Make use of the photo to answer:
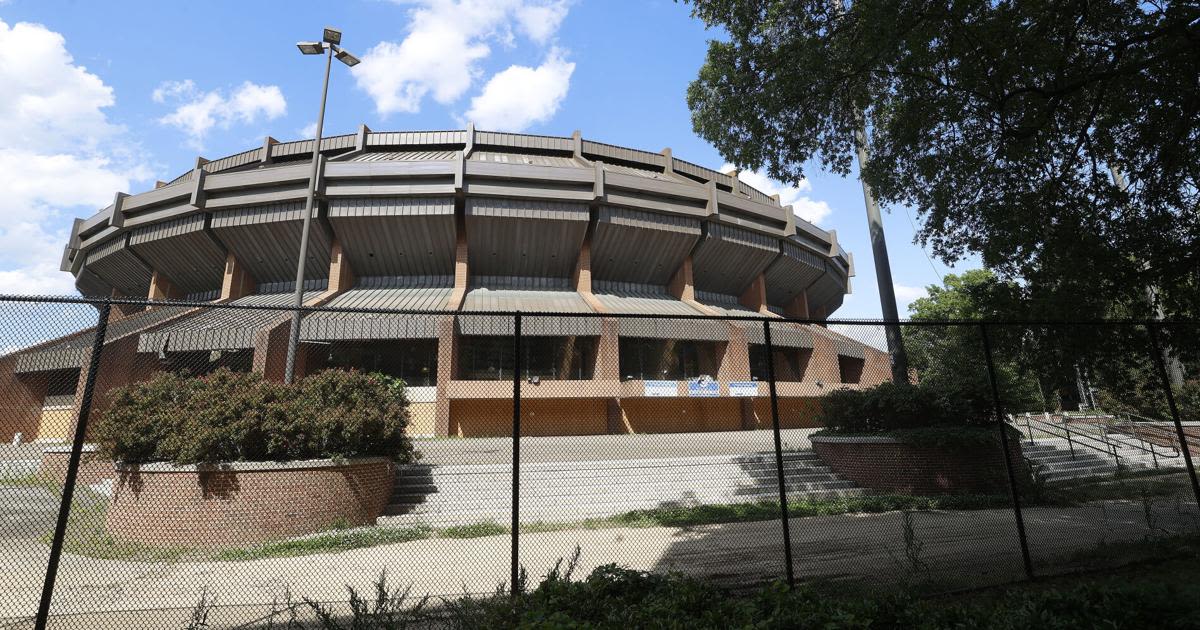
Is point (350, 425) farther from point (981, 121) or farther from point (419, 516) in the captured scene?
point (981, 121)

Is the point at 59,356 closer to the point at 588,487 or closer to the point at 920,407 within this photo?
the point at 588,487

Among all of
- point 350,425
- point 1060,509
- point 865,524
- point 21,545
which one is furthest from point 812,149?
point 21,545

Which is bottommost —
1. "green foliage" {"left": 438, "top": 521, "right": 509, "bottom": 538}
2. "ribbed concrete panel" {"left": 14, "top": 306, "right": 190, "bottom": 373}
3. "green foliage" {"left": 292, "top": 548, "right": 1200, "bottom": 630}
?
"green foliage" {"left": 438, "top": 521, "right": 509, "bottom": 538}

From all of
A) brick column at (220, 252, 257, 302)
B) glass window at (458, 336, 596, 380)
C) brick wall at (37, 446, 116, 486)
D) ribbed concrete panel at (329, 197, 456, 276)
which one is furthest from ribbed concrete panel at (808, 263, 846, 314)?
brick wall at (37, 446, 116, 486)

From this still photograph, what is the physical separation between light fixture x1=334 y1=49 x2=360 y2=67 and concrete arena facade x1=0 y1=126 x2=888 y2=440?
7.27 metres

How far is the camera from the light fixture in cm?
1706

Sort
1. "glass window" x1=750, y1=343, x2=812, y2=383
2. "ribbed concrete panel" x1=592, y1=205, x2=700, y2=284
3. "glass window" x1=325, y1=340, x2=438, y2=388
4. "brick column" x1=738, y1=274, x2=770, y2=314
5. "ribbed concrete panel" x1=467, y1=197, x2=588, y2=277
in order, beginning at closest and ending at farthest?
"glass window" x1=325, y1=340, x2=438, y2=388
"glass window" x1=750, y1=343, x2=812, y2=383
"ribbed concrete panel" x1=467, y1=197, x2=588, y2=277
"ribbed concrete panel" x1=592, y1=205, x2=700, y2=284
"brick column" x1=738, y1=274, x2=770, y2=314

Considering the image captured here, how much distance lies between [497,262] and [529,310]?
5.16m

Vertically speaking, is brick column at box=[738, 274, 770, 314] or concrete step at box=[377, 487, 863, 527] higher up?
brick column at box=[738, 274, 770, 314]

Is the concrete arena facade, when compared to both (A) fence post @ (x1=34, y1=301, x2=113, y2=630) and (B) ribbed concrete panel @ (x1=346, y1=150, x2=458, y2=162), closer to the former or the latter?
(B) ribbed concrete panel @ (x1=346, y1=150, x2=458, y2=162)

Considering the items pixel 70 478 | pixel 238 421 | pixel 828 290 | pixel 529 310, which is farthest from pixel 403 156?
pixel 828 290

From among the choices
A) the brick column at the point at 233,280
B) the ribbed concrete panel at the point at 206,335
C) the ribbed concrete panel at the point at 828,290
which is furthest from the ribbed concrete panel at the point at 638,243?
the ribbed concrete panel at the point at 206,335

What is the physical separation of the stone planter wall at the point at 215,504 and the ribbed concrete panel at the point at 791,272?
28.4 meters

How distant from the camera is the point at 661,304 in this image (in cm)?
2897
